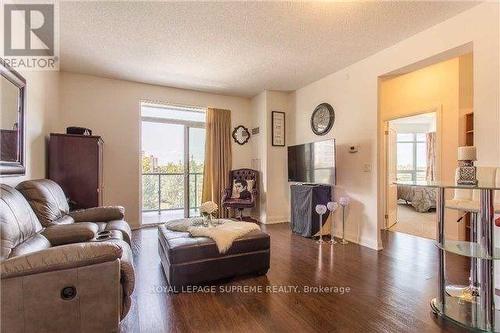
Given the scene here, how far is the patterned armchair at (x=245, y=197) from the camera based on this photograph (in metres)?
4.76

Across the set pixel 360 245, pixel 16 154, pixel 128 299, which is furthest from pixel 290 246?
pixel 16 154

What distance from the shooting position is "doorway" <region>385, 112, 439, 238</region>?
15.1 ft

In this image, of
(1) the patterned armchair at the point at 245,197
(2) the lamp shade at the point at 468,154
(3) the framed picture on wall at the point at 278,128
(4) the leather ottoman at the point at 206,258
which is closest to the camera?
(2) the lamp shade at the point at 468,154

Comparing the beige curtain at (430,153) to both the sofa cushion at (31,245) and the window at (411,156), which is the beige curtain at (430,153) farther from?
the sofa cushion at (31,245)

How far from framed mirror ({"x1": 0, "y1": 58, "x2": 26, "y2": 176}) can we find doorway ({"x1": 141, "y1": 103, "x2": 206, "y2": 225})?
2412mm

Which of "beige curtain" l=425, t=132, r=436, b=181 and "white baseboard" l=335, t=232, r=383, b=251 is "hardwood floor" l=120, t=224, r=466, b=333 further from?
"beige curtain" l=425, t=132, r=436, b=181


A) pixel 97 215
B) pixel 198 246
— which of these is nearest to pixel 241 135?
pixel 97 215

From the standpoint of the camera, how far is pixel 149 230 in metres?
4.41

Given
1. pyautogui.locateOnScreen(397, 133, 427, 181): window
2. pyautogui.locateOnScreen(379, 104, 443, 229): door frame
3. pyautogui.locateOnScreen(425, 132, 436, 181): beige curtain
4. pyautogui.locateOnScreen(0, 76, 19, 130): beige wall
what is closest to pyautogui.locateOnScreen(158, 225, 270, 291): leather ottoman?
pyautogui.locateOnScreen(0, 76, 19, 130): beige wall

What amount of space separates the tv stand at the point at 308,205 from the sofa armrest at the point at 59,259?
2.94 meters

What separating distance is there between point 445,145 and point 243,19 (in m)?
3.43

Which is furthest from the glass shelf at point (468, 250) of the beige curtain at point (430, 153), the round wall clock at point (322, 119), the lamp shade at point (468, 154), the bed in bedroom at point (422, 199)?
the beige curtain at point (430, 153)

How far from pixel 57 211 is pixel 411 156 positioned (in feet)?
29.3

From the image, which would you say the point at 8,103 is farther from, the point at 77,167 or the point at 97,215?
the point at 97,215
